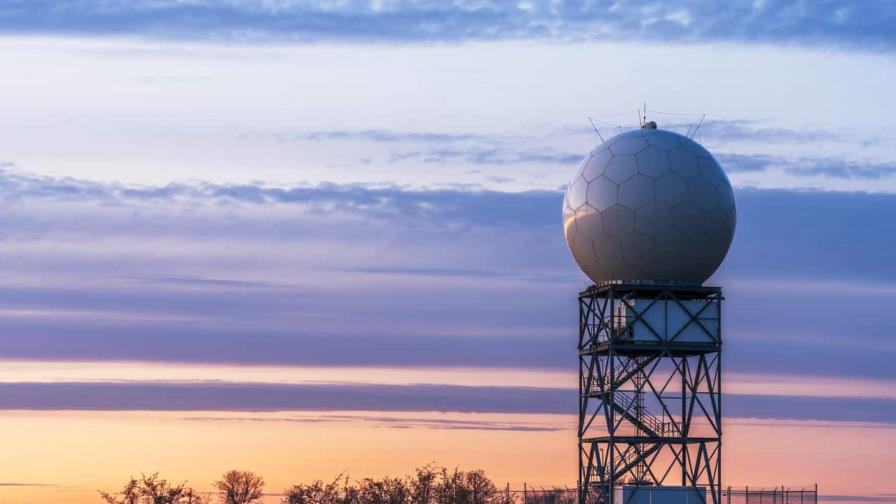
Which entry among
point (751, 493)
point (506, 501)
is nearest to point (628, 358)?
point (751, 493)

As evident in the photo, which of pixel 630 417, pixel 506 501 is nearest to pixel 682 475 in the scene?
pixel 630 417

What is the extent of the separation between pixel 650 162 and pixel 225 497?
144 ft

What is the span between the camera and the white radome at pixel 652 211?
85.9 meters

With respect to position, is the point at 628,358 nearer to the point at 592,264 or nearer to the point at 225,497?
the point at 592,264

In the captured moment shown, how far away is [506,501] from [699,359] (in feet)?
65.5

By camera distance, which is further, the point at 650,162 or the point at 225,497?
the point at 225,497

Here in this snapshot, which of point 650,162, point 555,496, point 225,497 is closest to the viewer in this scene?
point 650,162

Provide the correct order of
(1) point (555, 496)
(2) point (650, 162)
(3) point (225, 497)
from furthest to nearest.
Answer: (3) point (225, 497) → (1) point (555, 496) → (2) point (650, 162)

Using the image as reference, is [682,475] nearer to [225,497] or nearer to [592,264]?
[592,264]

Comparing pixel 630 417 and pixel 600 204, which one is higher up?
pixel 600 204

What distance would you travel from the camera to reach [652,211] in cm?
8562

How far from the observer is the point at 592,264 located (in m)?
87.9

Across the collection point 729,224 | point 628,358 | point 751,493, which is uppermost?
point 729,224

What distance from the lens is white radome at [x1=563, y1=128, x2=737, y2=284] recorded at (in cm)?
8588
